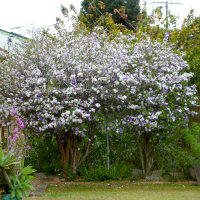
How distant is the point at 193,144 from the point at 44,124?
4004 mm

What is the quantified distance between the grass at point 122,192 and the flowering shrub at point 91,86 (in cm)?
145

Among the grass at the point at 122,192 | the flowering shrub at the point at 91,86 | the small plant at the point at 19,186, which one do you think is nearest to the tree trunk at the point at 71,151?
the flowering shrub at the point at 91,86

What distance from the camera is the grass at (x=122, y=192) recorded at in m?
7.59

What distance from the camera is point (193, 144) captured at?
9219 millimetres

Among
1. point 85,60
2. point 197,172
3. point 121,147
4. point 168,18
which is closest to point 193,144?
point 197,172

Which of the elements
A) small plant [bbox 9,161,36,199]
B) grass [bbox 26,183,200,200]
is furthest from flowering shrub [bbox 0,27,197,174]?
small plant [bbox 9,161,36,199]

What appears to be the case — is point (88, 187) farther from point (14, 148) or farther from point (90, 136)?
point (14, 148)

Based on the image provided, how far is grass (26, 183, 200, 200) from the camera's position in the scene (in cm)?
759

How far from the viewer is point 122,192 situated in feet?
27.3

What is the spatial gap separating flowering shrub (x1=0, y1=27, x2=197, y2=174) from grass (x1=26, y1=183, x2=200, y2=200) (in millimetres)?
1454

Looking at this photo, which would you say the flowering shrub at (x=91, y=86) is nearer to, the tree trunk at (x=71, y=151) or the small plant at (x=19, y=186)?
the tree trunk at (x=71, y=151)

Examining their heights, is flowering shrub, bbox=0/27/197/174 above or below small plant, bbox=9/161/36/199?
above

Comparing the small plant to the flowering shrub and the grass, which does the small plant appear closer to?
the grass

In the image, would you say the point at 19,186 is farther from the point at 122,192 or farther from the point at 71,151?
the point at 71,151
